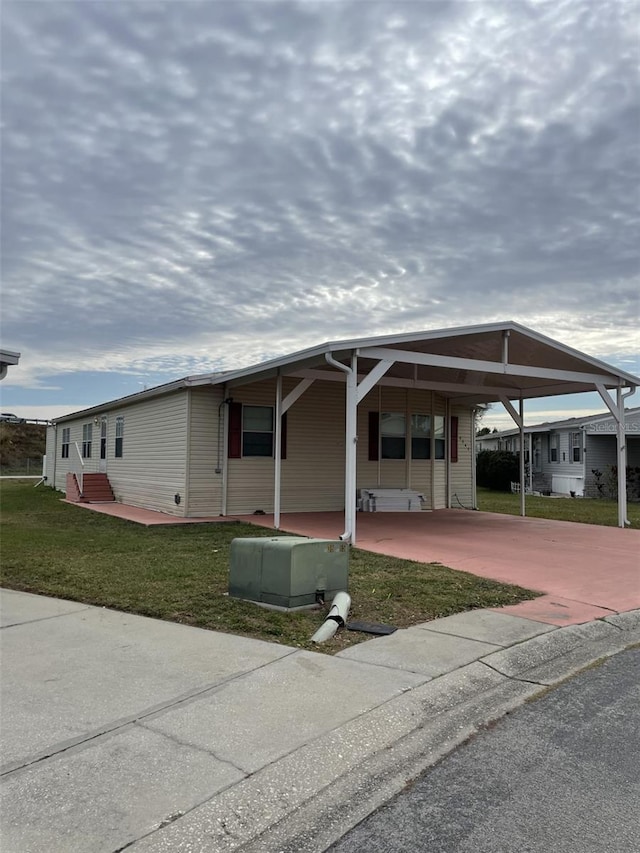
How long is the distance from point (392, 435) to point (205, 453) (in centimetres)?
497

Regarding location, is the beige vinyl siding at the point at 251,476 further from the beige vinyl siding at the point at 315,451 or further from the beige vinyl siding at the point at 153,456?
the beige vinyl siding at the point at 153,456

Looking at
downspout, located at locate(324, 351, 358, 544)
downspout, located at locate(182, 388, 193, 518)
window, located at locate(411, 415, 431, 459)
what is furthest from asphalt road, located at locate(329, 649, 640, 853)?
window, located at locate(411, 415, 431, 459)

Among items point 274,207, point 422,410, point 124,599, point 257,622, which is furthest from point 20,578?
point 422,410

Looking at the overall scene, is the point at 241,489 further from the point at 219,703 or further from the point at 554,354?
the point at 219,703

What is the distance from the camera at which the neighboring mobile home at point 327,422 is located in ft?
37.3

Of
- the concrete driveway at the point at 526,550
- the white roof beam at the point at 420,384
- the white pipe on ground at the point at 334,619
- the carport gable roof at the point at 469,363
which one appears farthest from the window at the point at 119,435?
the white pipe on ground at the point at 334,619

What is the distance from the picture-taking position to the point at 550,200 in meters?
11.3

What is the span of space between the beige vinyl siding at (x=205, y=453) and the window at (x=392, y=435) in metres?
4.26

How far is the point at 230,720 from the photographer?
11.7 feet

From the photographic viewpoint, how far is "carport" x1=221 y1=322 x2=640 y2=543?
32.2ft

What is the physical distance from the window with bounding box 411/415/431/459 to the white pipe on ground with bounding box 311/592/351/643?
10.8 meters

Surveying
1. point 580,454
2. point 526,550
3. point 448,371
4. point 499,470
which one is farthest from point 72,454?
point 580,454

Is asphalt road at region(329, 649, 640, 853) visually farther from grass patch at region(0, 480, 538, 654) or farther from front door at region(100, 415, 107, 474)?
front door at region(100, 415, 107, 474)

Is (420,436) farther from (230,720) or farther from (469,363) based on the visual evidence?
(230,720)
